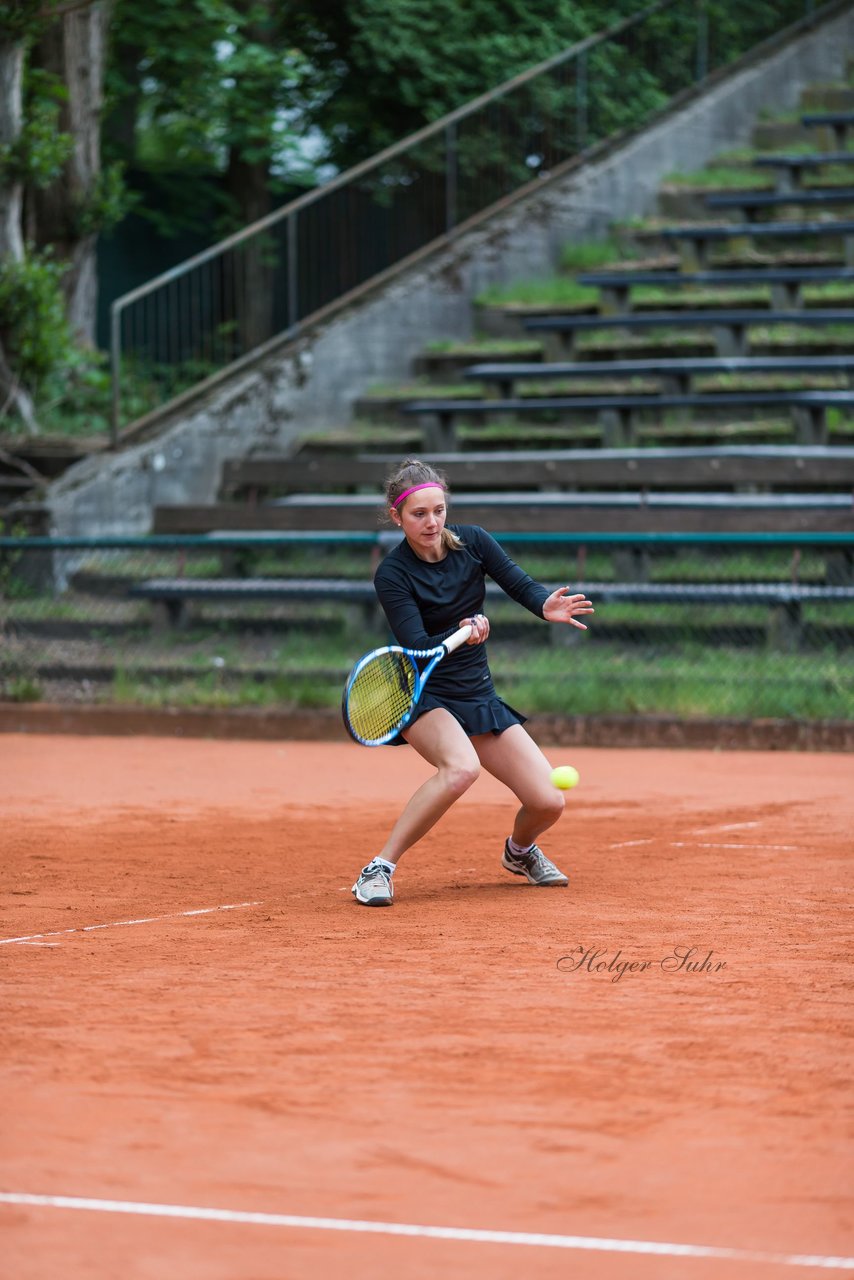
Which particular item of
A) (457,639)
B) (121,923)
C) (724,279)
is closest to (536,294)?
(724,279)

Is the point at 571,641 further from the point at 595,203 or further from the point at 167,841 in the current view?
the point at 595,203

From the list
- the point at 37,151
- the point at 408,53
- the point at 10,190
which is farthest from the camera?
the point at 408,53

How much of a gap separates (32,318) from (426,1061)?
13225 mm

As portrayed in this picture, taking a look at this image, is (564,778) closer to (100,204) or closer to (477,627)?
(477,627)

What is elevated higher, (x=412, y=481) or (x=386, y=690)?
(x=412, y=481)

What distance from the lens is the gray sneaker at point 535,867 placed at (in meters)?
7.08

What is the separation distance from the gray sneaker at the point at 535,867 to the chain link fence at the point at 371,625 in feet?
16.6

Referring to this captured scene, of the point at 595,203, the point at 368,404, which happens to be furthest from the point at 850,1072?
the point at 595,203

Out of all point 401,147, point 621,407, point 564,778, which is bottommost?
point 564,778

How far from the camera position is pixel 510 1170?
144 inches

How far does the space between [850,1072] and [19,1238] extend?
2.12 metres

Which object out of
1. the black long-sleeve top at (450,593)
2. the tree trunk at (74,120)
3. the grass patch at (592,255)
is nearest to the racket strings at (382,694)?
the black long-sleeve top at (450,593)

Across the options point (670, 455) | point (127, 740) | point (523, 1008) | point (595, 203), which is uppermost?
point (595, 203)
